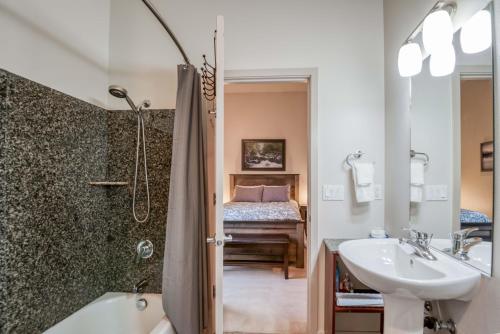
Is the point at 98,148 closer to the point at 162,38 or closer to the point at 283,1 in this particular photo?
the point at 162,38

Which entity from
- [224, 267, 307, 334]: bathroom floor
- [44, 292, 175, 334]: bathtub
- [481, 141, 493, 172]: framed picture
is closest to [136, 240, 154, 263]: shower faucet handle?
[44, 292, 175, 334]: bathtub

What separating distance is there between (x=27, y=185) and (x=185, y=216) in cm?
83

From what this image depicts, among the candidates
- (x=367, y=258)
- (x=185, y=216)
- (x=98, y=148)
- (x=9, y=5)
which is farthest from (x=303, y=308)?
(x=9, y=5)

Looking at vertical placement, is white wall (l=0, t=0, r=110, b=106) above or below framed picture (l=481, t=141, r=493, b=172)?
above

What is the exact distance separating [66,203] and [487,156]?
2226mm

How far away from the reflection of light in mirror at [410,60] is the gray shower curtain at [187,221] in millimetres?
1374

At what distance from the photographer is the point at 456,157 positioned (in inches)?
46.8

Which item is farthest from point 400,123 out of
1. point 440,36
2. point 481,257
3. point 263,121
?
point 263,121

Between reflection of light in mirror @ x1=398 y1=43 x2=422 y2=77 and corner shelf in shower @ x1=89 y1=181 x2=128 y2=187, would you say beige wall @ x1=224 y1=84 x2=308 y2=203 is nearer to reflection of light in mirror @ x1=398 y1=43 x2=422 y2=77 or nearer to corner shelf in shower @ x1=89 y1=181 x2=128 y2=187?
corner shelf in shower @ x1=89 y1=181 x2=128 y2=187

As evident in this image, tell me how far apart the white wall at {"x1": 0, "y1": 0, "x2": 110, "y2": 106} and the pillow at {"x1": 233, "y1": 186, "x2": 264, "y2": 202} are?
313 cm

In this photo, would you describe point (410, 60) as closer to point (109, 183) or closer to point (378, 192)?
point (378, 192)

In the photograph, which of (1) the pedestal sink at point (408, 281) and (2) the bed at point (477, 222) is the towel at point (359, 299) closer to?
(1) the pedestal sink at point (408, 281)

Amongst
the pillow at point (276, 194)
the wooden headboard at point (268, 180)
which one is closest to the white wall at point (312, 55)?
the pillow at point (276, 194)

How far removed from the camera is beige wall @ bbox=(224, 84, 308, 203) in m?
5.20
